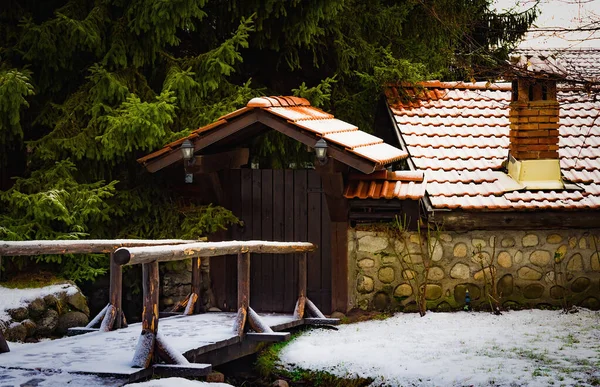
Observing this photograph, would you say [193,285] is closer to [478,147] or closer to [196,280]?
[196,280]

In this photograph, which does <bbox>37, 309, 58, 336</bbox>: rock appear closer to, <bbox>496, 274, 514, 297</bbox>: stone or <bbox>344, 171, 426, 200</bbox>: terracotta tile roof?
<bbox>344, 171, 426, 200</bbox>: terracotta tile roof

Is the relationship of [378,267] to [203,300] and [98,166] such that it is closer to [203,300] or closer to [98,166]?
[203,300]

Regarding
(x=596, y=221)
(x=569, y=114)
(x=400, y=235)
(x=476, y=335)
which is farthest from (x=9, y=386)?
(x=569, y=114)

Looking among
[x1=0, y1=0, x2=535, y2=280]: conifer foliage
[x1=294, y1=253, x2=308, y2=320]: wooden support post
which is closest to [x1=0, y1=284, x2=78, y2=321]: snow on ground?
[x1=0, y1=0, x2=535, y2=280]: conifer foliage

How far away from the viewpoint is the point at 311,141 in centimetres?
1086

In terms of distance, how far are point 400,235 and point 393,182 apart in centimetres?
67

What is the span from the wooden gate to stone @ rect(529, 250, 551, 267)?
2.57m

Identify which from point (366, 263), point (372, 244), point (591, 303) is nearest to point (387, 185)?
point (372, 244)

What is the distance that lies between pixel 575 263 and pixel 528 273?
62 centimetres

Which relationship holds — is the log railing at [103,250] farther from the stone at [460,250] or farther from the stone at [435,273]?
the stone at [460,250]

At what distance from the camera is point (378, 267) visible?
37.8ft

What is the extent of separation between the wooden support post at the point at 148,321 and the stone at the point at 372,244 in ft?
14.0

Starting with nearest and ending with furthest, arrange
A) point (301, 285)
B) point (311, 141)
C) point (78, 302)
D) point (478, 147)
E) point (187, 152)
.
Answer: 1. point (78, 302)
2. point (311, 141)
3. point (187, 152)
4. point (301, 285)
5. point (478, 147)

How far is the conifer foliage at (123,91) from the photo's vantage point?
11039mm
